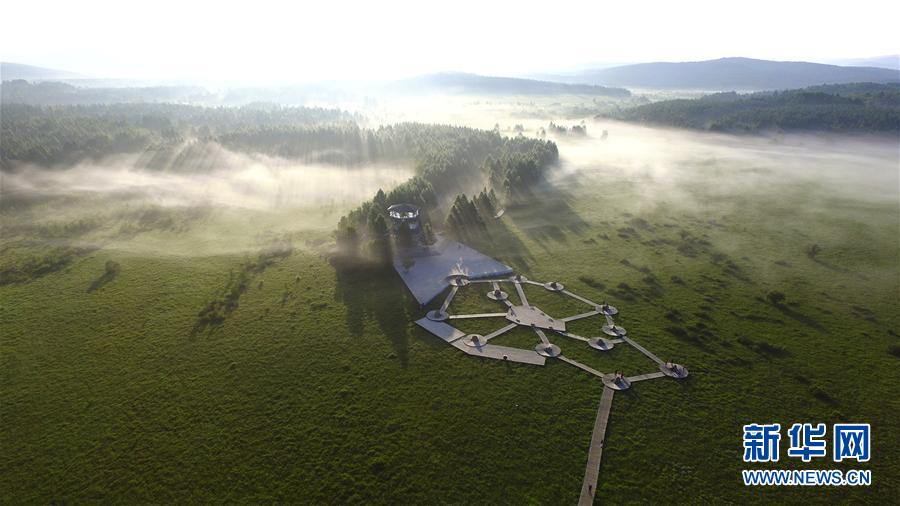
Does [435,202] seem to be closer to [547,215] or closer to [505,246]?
[505,246]

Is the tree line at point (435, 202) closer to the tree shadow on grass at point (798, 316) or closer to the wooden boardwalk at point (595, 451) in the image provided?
the wooden boardwalk at point (595, 451)

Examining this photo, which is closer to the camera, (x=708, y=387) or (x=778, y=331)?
(x=708, y=387)

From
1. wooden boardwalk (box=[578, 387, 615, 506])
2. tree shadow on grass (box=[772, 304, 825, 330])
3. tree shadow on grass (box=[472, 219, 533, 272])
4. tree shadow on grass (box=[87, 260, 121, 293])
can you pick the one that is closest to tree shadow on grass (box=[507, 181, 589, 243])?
tree shadow on grass (box=[472, 219, 533, 272])

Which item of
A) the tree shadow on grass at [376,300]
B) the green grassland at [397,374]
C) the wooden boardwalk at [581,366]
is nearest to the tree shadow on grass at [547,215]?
the green grassland at [397,374]

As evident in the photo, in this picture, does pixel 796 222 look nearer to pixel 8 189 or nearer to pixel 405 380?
pixel 405 380

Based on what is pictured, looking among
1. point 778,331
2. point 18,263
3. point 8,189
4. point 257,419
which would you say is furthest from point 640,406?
point 8,189

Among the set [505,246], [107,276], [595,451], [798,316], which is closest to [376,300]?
[505,246]
